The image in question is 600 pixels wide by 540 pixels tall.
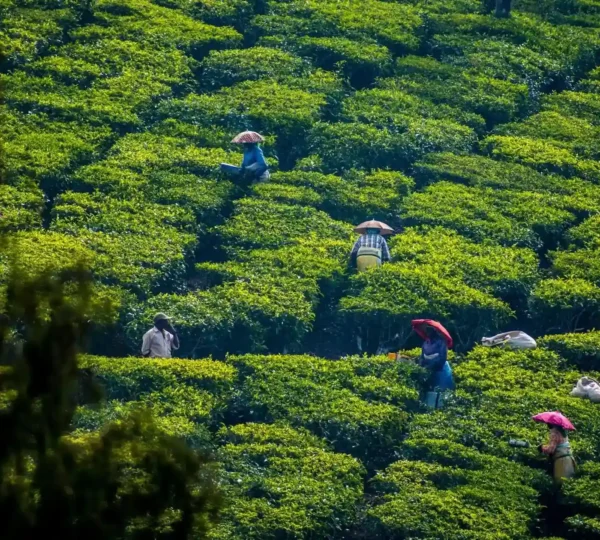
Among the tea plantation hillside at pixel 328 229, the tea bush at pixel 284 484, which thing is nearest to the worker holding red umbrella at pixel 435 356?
the tea plantation hillside at pixel 328 229

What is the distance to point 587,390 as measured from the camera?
21.1 meters

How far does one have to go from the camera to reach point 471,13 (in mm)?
35906

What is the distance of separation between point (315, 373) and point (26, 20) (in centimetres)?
1382

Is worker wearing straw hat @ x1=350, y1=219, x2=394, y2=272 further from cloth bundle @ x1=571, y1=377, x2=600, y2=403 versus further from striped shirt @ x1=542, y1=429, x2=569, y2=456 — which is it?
striped shirt @ x1=542, y1=429, x2=569, y2=456

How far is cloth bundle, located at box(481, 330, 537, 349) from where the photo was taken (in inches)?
883

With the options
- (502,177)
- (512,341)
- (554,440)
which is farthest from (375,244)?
(554,440)

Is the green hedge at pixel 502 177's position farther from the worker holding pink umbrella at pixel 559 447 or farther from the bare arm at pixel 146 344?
the worker holding pink umbrella at pixel 559 447

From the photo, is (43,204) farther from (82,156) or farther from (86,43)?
(86,43)

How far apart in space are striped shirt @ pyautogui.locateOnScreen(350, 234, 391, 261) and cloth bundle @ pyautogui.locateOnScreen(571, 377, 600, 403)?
4.38 m

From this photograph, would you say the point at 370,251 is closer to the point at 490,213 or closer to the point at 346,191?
the point at 346,191

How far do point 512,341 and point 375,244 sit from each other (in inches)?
121

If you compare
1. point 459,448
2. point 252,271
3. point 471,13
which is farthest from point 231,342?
point 471,13

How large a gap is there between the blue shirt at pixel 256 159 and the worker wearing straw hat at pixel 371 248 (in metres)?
3.01

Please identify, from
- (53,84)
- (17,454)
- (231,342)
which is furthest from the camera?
(53,84)
